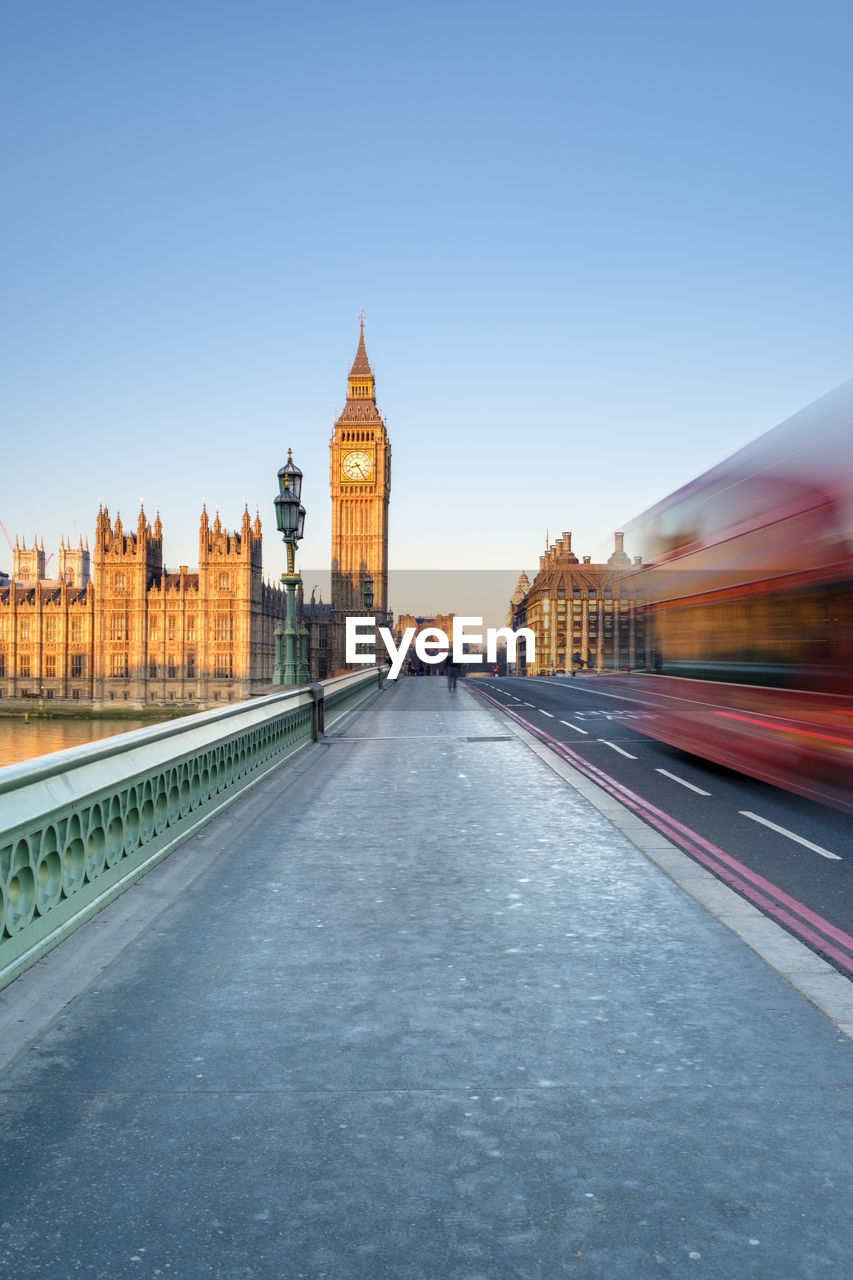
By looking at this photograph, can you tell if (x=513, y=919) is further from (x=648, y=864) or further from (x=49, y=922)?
(x=49, y=922)

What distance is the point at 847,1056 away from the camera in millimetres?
4363

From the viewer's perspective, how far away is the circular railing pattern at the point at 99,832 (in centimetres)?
507

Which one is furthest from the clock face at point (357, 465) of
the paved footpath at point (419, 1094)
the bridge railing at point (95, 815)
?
the paved footpath at point (419, 1094)

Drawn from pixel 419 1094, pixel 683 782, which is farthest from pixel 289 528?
pixel 419 1094

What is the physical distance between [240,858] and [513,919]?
9.80ft

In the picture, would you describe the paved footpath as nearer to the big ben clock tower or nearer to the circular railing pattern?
the circular railing pattern

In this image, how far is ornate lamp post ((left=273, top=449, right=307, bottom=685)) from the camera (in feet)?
60.1

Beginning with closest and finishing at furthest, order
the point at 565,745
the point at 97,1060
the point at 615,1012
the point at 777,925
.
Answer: the point at 97,1060 → the point at 615,1012 → the point at 777,925 → the point at 565,745

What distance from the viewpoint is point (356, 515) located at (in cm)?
15562

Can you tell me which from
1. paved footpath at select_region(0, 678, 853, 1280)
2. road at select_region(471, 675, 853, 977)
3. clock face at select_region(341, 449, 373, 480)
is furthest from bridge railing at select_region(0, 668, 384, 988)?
clock face at select_region(341, 449, 373, 480)

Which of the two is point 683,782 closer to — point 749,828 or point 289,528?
point 749,828

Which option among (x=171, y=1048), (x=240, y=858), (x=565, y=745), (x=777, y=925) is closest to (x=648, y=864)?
(x=777, y=925)

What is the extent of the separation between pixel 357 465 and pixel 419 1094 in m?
156

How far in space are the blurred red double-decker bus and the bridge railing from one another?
263 inches
